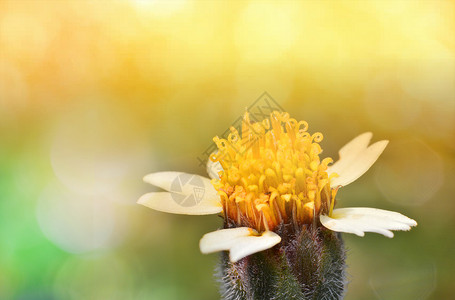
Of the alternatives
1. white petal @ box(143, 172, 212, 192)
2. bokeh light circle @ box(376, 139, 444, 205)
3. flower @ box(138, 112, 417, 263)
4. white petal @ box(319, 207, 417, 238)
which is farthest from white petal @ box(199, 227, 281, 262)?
bokeh light circle @ box(376, 139, 444, 205)

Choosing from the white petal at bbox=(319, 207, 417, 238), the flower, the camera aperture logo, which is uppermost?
the camera aperture logo

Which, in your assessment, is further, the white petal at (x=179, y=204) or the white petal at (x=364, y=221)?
the white petal at (x=179, y=204)

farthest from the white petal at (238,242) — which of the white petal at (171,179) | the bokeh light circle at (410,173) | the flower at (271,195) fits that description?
the bokeh light circle at (410,173)

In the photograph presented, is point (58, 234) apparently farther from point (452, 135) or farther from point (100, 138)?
point (452, 135)

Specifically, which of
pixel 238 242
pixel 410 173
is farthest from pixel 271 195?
pixel 410 173

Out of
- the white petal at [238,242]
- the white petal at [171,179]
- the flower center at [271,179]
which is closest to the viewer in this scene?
the white petal at [238,242]

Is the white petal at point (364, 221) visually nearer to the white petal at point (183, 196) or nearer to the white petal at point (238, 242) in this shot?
the white petal at point (238, 242)

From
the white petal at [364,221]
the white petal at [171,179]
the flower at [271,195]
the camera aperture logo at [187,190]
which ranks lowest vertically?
the white petal at [364,221]

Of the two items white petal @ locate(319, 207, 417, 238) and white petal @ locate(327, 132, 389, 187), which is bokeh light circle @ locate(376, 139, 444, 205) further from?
white petal @ locate(319, 207, 417, 238)
